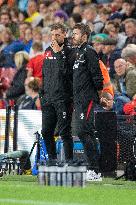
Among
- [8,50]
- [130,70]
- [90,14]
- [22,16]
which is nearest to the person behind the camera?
[130,70]

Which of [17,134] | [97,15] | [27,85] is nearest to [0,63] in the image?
[97,15]

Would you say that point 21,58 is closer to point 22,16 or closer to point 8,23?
point 8,23

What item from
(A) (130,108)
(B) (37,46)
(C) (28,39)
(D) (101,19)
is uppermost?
(D) (101,19)

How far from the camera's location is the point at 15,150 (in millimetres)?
16594

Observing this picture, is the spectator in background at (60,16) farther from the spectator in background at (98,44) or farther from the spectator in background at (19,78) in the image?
the spectator in background at (98,44)

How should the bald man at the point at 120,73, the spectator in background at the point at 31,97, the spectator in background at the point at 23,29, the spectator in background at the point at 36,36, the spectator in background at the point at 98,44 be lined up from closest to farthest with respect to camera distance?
the bald man at the point at 120,73, the spectator in background at the point at 31,97, the spectator in background at the point at 98,44, the spectator in background at the point at 36,36, the spectator in background at the point at 23,29

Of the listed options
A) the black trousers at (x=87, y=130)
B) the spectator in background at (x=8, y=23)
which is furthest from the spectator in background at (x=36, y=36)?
the black trousers at (x=87, y=130)

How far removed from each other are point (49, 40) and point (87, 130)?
297 inches

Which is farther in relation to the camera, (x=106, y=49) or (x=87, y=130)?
(x=106, y=49)

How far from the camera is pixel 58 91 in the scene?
13992mm

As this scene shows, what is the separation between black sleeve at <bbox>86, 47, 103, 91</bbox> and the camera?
13680 mm

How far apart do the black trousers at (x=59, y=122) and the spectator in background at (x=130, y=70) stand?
2525 mm

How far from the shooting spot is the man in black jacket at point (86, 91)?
44.9 ft

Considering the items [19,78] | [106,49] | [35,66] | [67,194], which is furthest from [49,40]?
[67,194]
